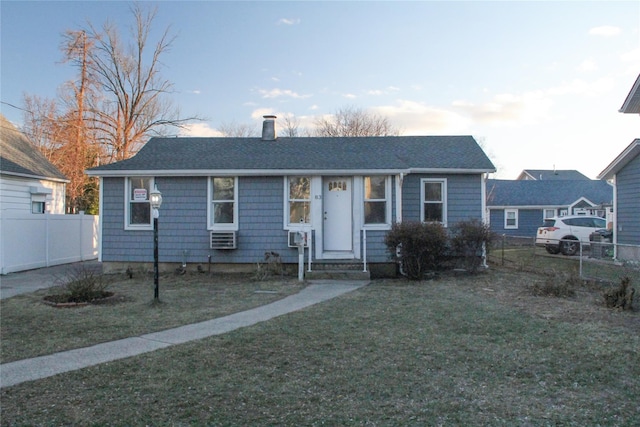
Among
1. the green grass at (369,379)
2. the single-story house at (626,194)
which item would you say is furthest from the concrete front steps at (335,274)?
the single-story house at (626,194)

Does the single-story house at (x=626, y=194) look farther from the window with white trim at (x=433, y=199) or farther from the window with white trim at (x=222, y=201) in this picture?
the window with white trim at (x=222, y=201)

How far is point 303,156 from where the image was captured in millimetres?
13305

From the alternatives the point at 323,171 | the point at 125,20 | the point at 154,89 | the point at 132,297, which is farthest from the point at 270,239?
the point at 125,20

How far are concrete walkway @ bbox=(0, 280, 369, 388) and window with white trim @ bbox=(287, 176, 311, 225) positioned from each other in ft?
13.2

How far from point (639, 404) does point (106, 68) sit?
29.9 meters

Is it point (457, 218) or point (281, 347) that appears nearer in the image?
point (281, 347)

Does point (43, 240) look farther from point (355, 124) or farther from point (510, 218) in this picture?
point (510, 218)

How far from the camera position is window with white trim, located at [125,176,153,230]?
13.0 metres

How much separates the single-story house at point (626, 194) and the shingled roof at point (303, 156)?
15.6ft

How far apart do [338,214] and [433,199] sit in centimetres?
296

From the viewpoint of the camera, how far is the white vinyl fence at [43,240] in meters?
13.2

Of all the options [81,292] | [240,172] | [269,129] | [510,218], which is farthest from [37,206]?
[510,218]

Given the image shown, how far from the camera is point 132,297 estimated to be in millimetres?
9148

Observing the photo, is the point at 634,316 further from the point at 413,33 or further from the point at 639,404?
the point at 413,33
